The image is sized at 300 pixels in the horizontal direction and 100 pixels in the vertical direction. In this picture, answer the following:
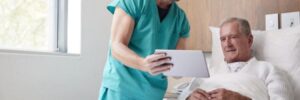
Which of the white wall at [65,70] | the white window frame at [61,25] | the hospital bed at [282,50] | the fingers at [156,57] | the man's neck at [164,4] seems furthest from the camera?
the white window frame at [61,25]

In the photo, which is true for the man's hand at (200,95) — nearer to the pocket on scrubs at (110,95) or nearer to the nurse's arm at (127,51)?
the pocket on scrubs at (110,95)

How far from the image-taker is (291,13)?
1899 millimetres

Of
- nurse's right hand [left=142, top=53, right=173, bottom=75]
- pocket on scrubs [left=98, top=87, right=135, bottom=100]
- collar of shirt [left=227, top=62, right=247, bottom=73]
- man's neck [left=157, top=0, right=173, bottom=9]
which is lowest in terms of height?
pocket on scrubs [left=98, top=87, right=135, bottom=100]

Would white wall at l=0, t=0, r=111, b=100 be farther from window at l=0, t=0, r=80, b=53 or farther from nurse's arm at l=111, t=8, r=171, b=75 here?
nurse's arm at l=111, t=8, r=171, b=75

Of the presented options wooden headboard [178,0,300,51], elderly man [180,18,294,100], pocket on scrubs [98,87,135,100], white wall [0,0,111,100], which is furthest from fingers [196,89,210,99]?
white wall [0,0,111,100]

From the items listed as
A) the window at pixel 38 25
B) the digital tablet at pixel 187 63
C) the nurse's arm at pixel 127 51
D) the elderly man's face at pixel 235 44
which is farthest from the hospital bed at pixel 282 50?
A: the window at pixel 38 25

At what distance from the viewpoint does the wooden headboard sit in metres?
1.99

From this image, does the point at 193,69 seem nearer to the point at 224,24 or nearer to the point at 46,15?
the point at 224,24

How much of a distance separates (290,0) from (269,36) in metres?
0.25

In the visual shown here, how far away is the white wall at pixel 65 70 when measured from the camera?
6.14 ft

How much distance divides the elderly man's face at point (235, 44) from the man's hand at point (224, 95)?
1.06 ft

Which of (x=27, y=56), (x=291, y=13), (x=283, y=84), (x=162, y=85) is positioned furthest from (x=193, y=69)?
(x=27, y=56)

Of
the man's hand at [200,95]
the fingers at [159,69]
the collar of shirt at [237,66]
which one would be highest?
the fingers at [159,69]

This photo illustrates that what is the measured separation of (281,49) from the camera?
179 cm
